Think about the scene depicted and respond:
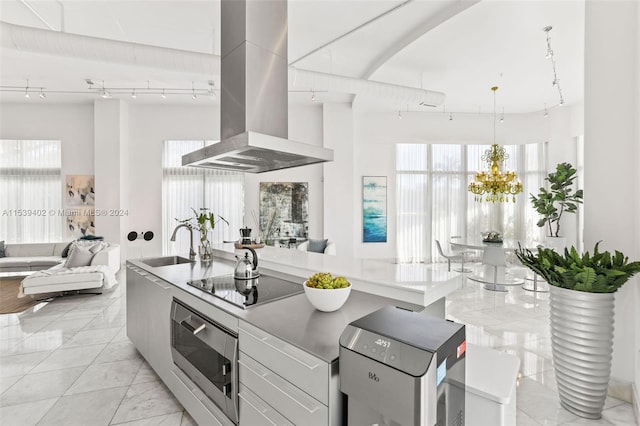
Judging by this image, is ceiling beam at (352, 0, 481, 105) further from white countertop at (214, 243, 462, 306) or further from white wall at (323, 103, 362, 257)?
white countertop at (214, 243, 462, 306)

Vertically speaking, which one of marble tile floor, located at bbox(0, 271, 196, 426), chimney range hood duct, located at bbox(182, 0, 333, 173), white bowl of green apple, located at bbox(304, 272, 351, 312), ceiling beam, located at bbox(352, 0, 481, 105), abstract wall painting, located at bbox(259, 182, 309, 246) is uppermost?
ceiling beam, located at bbox(352, 0, 481, 105)

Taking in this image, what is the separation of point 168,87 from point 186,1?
3048 millimetres

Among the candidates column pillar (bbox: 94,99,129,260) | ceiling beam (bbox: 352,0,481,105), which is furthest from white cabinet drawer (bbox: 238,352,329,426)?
column pillar (bbox: 94,99,129,260)

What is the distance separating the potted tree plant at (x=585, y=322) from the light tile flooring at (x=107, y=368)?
19 cm

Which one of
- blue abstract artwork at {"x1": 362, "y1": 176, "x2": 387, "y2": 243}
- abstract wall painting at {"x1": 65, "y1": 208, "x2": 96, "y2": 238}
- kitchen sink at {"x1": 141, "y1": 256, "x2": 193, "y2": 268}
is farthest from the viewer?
blue abstract artwork at {"x1": 362, "y1": 176, "x2": 387, "y2": 243}

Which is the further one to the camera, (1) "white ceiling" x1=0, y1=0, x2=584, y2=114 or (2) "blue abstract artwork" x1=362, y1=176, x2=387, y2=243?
(2) "blue abstract artwork" x1=362, y1=176, x2=387, y2=243

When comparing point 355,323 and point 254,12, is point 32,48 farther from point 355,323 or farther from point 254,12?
point 355,323

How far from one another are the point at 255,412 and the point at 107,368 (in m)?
2.10

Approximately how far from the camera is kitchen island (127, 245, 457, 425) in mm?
1149

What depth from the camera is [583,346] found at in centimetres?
199

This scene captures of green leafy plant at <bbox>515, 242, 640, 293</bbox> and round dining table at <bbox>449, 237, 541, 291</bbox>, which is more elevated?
green leafy plant at <bbox>515, 242, 640, 293</bbox>

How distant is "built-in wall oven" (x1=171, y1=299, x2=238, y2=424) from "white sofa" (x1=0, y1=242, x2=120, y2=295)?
12.1 ft

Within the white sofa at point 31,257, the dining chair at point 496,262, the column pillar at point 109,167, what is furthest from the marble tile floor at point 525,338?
the white sofa at point 31,257

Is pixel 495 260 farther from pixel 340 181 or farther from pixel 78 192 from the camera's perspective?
pixel 78 192
